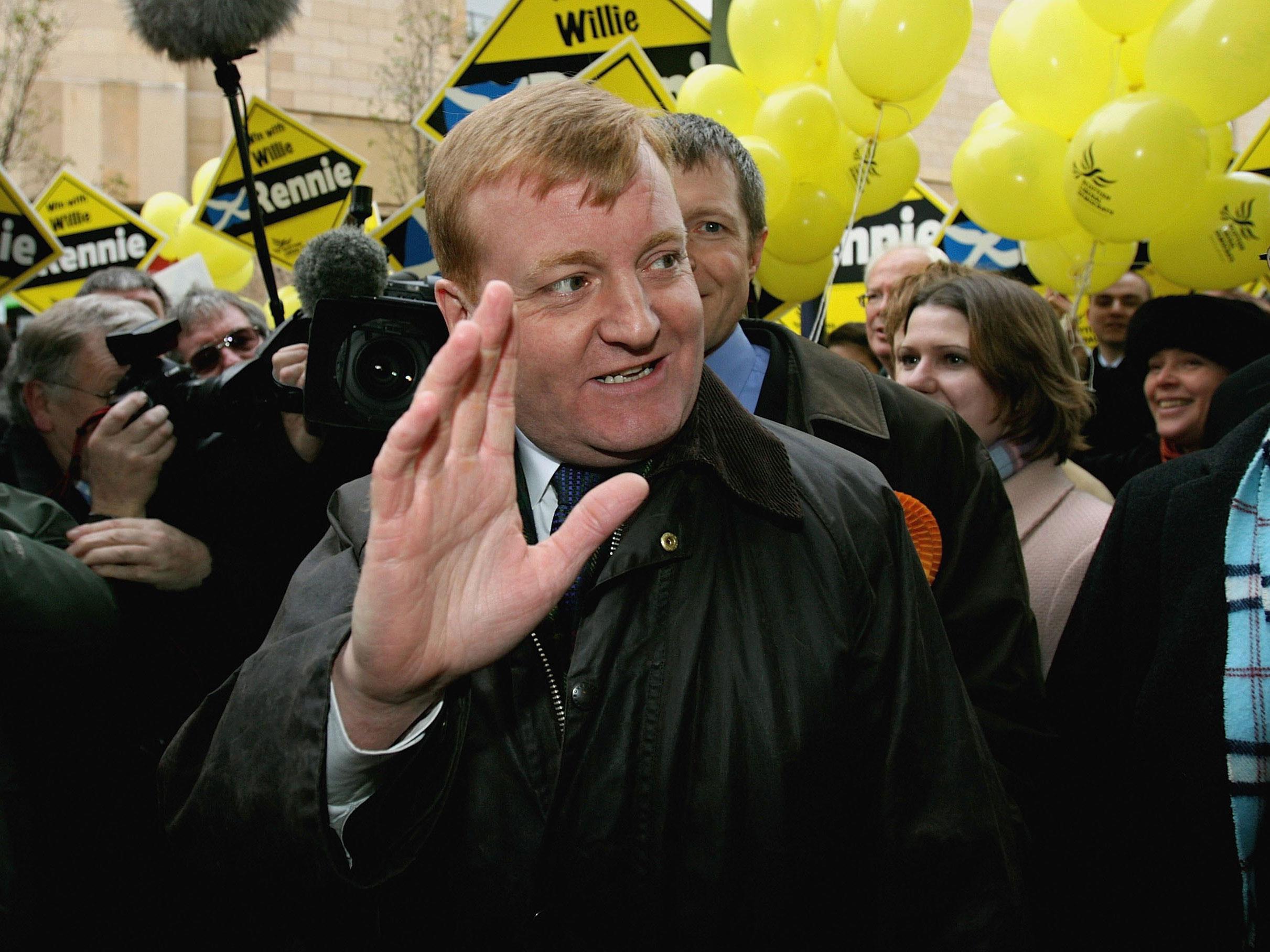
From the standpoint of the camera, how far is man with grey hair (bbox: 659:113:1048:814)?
179 cm

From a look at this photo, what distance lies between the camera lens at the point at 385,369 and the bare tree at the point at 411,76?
11527 mm

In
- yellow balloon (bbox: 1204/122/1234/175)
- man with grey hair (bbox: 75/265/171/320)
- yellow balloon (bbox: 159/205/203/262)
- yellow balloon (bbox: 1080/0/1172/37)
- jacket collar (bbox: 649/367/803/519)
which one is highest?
yellow balloon (bbox: 1080/0/1172/37)

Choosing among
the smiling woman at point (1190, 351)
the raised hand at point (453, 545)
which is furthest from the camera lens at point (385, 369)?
the smiling woman at point (1190, 351)

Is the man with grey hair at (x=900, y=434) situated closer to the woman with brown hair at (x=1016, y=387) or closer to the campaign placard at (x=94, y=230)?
the woman with brown hair at (x=1016, y=387)

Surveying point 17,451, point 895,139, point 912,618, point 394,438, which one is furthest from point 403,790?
point 895,139

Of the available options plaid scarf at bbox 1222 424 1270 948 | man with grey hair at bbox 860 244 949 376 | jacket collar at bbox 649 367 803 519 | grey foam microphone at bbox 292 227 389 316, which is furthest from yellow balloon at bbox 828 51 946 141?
jacket collar at bbox 649 367 803 519

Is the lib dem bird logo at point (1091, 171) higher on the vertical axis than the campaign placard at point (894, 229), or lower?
higher

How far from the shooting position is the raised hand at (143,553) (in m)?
2.18

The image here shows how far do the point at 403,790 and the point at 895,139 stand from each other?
361 centimetres

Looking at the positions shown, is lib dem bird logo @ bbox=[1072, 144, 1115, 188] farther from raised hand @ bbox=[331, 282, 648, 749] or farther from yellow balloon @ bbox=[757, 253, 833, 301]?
raised hand @ bbox=[331, 282, 648, 749]

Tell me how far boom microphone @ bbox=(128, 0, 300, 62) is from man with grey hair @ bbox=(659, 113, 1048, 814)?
161 centimetres

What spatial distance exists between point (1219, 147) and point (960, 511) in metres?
2.55

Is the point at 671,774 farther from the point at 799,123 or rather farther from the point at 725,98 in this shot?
the point at 725,98

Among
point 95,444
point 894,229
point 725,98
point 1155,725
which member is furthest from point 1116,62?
point 95,444
